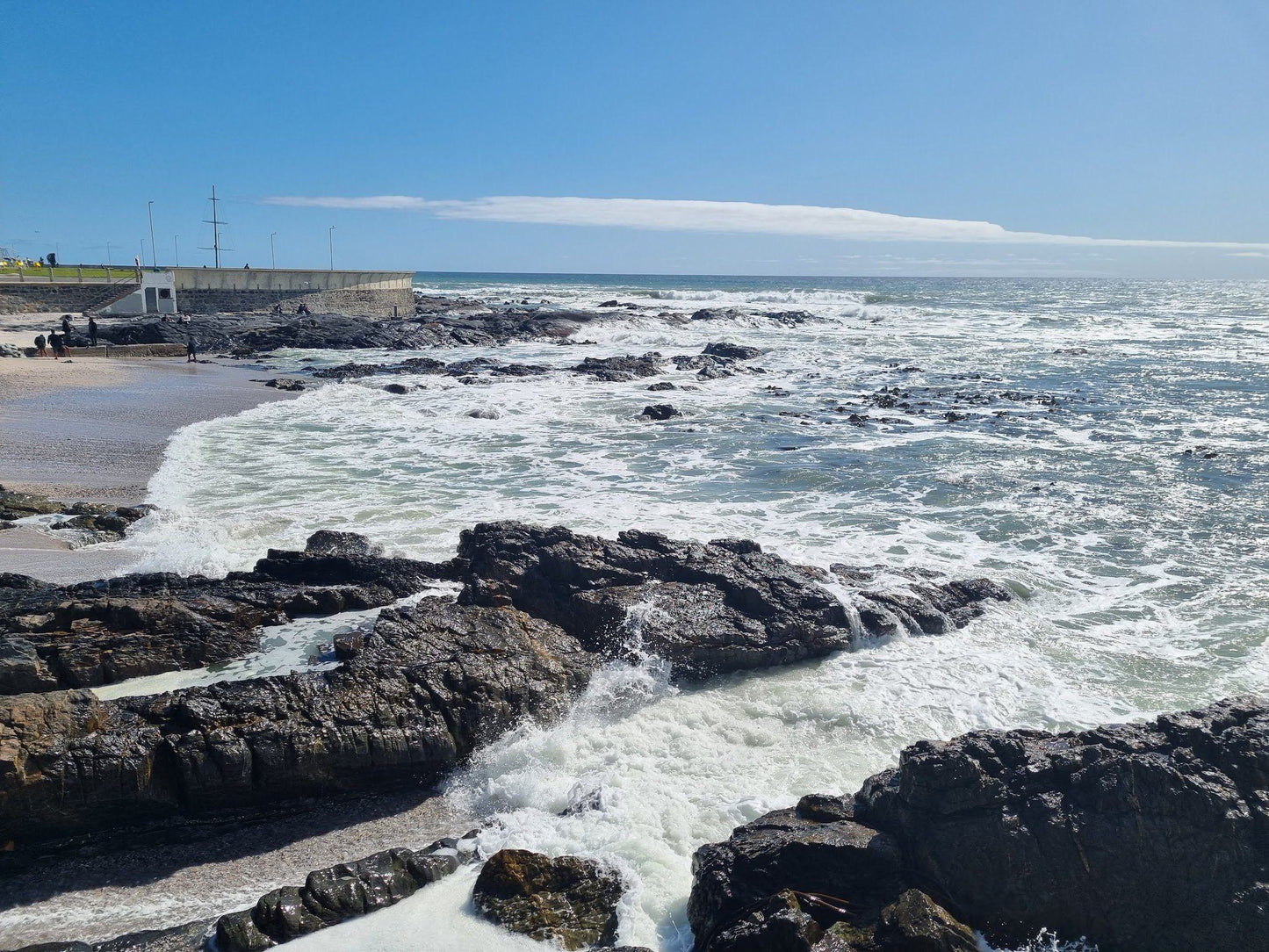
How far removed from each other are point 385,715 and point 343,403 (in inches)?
833

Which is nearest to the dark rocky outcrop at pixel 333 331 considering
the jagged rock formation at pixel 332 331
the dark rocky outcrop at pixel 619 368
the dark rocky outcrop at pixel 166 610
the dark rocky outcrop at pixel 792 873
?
the jagged rock formation at pixel 332 331

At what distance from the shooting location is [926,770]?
18.1ft

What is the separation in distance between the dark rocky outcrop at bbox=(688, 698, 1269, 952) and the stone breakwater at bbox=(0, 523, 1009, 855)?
2616mm

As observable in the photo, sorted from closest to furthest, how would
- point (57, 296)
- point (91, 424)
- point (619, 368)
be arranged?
point (91, 424)
point (619, 368)
point (57, 296)

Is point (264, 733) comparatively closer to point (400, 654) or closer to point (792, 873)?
point (400, 654)

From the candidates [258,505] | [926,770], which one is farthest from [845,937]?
[258,505]

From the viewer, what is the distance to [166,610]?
8.21 metres

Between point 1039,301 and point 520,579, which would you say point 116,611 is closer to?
point 520,579

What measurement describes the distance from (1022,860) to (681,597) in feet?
14.6

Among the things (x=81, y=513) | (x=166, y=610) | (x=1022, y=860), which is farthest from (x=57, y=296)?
(x=1022, y=860)

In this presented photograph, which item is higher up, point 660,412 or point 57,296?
point 57,296

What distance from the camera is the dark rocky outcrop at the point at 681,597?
852 cm

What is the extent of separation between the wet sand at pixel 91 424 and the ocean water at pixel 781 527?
803 mm

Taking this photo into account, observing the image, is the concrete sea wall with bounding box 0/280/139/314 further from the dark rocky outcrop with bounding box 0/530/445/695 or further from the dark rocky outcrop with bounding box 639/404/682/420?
the dark rocky outcrop with bounding box 0/530/445/695
